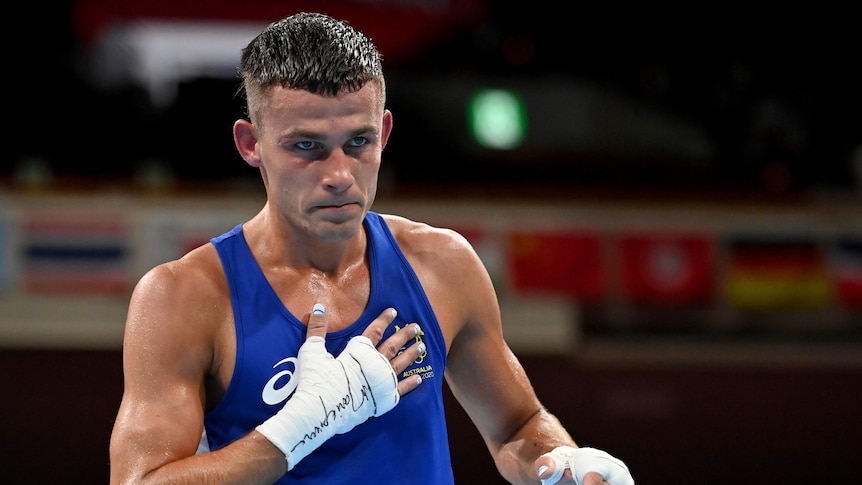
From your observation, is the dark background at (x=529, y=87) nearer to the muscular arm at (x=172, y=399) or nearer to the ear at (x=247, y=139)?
the ear at (x=247, y=139)

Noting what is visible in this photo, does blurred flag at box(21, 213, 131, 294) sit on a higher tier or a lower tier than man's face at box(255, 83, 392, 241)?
lower

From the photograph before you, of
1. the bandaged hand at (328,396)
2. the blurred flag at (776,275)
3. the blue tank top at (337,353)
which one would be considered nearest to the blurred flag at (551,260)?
the blurred flag at (776,275)

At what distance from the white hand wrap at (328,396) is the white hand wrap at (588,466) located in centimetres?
44

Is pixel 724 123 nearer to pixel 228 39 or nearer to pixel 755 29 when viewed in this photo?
pixel 755 29

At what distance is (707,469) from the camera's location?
668 cm

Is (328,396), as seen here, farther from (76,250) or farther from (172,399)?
(76,250)

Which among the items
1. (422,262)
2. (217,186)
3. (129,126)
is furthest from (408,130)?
(422,262)

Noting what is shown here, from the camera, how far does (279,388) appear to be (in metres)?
2.41

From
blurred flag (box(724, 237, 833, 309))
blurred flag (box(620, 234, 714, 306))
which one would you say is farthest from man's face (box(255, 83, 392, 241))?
blurred flag (box(724, 237, 833, 309))

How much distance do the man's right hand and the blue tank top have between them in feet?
0.18

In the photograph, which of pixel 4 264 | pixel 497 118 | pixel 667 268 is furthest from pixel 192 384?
pixel 497 118

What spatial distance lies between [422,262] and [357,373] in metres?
0.47

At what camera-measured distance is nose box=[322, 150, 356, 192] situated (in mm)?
2377
